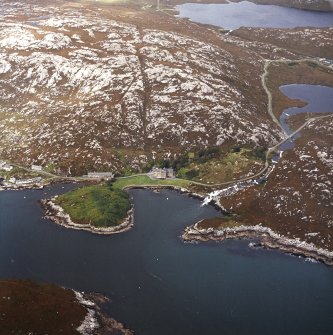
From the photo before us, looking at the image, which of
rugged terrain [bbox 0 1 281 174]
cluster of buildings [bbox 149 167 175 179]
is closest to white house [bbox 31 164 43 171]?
rugged terrain [bbox 0 1 281 174]

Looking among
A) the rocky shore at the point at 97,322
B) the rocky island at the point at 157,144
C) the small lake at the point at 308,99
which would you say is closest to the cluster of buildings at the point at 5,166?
the rocky island at the point at 157,144

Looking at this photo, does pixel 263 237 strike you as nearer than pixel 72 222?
Yes

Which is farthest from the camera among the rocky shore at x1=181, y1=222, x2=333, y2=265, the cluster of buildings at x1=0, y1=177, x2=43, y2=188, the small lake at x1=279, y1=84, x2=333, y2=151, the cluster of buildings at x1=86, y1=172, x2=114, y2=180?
the small lake at x1=279, y1=84, x2=333, y2=151

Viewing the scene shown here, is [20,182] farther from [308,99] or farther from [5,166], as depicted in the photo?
[308,99]

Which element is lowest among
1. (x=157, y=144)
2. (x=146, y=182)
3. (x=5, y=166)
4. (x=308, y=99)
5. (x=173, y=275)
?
(x=173, y=275)

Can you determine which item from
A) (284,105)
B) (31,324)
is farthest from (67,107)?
(31,324)

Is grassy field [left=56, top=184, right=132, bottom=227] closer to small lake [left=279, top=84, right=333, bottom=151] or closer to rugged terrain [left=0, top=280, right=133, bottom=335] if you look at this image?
rugged terrain [left=0, top=280, right=133, bottom=335]

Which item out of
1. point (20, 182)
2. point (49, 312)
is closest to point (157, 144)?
point (20, 182)
